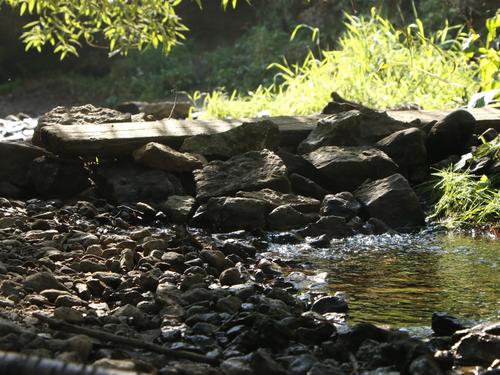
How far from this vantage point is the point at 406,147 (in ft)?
18.9

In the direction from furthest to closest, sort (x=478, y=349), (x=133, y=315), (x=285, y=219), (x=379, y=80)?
(x=379, y=80) < (x=285, y=219) < (x=133, y=315) < (x=478, y=349)

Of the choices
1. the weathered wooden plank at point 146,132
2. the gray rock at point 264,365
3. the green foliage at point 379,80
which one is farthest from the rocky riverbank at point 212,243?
the green foliage at point 379,80

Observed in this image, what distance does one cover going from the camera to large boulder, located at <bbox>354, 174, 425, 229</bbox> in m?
5.15

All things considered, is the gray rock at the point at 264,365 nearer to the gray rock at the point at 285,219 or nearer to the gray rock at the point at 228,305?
the gray rock at the point at 228,305

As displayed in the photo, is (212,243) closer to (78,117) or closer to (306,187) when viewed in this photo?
(306,187)

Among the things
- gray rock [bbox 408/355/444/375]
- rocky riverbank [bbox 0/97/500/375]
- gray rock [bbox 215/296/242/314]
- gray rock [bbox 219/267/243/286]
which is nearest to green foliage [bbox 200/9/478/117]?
rocky riverbank [bbox 0/97/500/375]

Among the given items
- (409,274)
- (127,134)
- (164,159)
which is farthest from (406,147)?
(409,274)

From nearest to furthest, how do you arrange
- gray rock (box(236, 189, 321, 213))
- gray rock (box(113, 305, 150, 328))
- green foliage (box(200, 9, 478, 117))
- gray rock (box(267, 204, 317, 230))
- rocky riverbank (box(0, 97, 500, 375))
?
rocky riverbank (box(0, 97, 500, 375))
gray rock (box(113, 305, 150, 328))
gray rock (box(267, 204, 317, 230))
gray rock (box(236, 189, 321, 213))
green foliage (box(200, 9, 478, 117))

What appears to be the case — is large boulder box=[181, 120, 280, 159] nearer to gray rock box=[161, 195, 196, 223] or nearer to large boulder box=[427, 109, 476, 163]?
gray rock box=[161, 195, 196, 223]

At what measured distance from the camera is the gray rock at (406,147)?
5.77 metres

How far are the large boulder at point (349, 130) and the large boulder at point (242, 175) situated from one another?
503 mm

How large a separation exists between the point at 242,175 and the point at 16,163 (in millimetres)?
1444

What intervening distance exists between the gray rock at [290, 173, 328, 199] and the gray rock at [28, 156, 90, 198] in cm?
127

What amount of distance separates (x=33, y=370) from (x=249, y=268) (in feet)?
8.23
